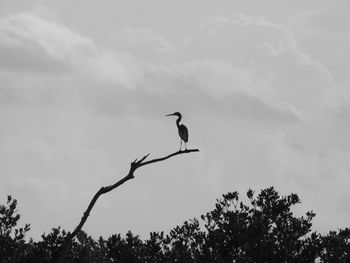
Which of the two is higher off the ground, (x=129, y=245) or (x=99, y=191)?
(x=129, y=245)

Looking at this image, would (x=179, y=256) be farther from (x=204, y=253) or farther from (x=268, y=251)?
(x=268, y=251)

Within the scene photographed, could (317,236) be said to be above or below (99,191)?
above

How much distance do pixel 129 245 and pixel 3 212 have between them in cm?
597

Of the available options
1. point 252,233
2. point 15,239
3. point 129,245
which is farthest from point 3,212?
point 252,233

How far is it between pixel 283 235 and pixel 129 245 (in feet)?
24.1

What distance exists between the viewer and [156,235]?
3494 cm

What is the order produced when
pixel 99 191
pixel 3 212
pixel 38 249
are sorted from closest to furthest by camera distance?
pixel 99 191, pixel 38 249, pixel 3 212

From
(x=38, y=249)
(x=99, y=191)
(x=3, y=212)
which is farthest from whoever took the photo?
(x=3, y=212)

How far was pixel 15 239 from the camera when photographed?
3428 cm

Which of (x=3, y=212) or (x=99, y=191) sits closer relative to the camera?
(x=99, y=191)

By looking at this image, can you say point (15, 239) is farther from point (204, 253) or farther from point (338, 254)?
point (338, 254)

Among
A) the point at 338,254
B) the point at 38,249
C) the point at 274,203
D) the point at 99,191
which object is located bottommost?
the point at 99,191

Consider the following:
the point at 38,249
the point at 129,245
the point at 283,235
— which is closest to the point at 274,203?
the point at 283,235

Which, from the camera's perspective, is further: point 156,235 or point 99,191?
point 156,235
